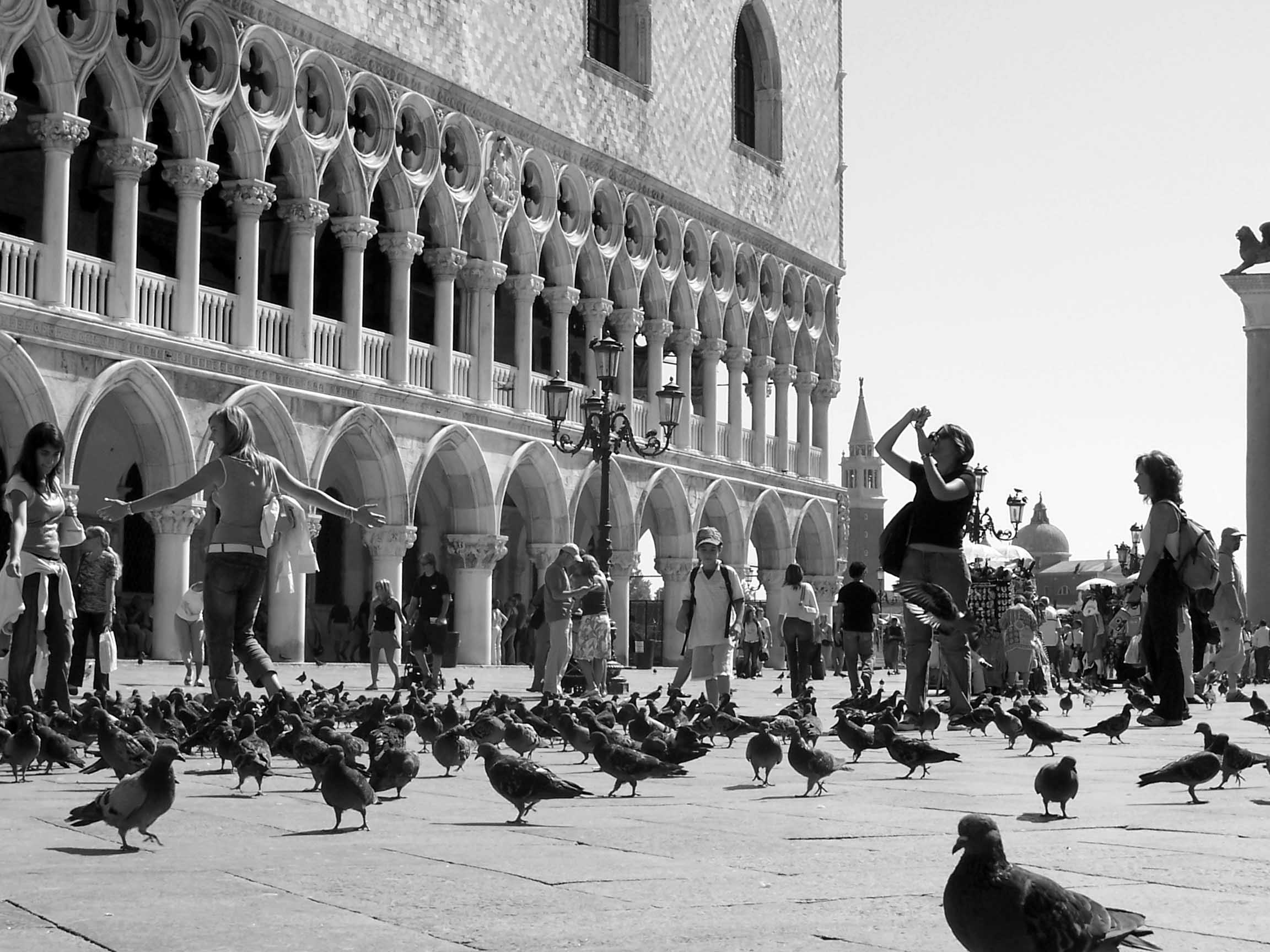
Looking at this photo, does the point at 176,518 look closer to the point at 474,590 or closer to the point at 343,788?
the point at 474,590

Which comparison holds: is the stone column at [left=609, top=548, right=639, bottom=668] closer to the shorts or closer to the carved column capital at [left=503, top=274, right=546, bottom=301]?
the carved column capital at [left=503, top=274, right=546, bottom=301]

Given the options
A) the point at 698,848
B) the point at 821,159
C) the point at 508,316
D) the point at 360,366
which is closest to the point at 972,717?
the point at 698,848

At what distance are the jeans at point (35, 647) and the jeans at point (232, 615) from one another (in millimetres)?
864

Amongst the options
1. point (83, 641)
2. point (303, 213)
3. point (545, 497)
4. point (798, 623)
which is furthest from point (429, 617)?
point (545, 497)

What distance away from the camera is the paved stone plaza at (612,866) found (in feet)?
11.8

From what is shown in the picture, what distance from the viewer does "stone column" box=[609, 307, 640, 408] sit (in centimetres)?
2998

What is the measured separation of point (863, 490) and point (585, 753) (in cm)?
9516

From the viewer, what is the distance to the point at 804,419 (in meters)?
35.9

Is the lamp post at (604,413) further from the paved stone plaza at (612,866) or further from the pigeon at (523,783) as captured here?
the pigeon at (523,783)

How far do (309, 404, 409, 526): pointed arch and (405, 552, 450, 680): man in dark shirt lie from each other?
6642 mm

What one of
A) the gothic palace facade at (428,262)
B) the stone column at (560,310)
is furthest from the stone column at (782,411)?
the stone column at (560,310)

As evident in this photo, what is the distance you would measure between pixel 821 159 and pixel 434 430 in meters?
13.6

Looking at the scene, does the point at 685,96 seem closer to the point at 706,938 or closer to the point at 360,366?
the point at 360,366

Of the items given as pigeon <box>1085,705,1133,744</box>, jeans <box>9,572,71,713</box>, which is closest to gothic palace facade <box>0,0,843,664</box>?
jeans <box>9,572,71,713</box>
